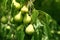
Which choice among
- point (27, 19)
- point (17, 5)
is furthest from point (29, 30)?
point (17, 5)

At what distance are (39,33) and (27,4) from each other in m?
0.23

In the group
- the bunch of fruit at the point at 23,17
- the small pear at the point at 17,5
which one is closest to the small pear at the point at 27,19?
the bunch of fruit at the point at 23,17

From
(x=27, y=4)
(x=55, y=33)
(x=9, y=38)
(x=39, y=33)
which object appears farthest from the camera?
(x=55, y=33)

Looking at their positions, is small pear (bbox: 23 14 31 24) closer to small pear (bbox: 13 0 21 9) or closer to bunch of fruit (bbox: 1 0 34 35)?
bunch of fruit (bbox: 1 0 34 35)

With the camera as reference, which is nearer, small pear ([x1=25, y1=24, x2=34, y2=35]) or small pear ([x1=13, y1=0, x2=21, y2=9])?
small pear ([x1=25, y1=24, x2=34, y2=35])

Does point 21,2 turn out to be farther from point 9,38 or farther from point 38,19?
point 9,38

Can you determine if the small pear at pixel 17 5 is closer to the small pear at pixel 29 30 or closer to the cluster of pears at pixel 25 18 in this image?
the cluster of pears at pixel 25 18

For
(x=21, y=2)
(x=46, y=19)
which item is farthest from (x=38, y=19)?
(x=21, y=2)

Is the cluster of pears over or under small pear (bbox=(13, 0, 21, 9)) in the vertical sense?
under

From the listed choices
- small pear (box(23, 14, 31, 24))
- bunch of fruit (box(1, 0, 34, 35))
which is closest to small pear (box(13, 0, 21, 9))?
bunch of fruit (box(1, 0, 34, 35))

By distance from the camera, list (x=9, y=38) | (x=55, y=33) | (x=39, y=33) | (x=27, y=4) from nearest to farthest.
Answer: (x=39, y=33), (x=27, y=4), (x=9, y=38), (x=55, y=33)

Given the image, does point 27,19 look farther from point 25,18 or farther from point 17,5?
point 17,5

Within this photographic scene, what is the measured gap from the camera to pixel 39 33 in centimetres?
171

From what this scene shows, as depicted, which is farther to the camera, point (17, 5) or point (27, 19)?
point (17, 5)
